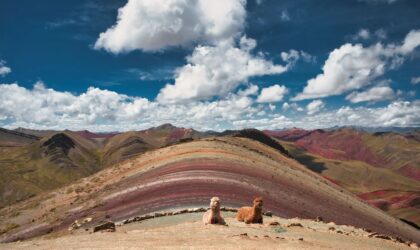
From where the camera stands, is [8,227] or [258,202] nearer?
[258,202]

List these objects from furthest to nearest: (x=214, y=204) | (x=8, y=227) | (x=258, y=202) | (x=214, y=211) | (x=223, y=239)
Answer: (x=8, y=227)
(x=258, y=202)
(x=214, y=211)
(x=214, y=204)
(x=223, y=239)

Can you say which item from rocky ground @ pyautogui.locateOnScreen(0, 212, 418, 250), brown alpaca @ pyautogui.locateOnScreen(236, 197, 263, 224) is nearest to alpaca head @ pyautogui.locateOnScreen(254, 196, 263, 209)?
brown alpaca @ pyautogui.locateOnScreen(236, 197, 263, 224)

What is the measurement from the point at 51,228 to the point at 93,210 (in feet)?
12.3

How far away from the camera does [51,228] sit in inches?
1273

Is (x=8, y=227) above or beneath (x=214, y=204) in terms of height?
beneath

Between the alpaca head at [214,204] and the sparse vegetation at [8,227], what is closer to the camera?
the alpaca head at [214,204]

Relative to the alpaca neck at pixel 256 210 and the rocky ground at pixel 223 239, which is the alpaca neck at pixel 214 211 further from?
the alpaca neck at pixel 256 210

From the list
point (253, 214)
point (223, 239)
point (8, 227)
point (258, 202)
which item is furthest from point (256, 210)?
point (8, 227)

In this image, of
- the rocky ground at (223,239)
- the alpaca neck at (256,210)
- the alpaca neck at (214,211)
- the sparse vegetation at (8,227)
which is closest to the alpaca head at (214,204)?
the alpaca neck at (214,211)

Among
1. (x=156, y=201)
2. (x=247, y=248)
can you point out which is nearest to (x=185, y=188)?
(x=156, y=201)

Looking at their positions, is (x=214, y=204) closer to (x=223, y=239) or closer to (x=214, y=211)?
(x=214, y=211)

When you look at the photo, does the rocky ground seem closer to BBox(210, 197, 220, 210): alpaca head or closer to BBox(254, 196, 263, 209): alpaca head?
BBox(210, 197, 220, 210): alpaca head

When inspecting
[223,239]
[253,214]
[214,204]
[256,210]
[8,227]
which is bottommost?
[8,227]

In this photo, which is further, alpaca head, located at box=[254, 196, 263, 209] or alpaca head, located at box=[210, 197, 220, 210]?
alpaca head, located at box=[254, 196, 263, 209]
